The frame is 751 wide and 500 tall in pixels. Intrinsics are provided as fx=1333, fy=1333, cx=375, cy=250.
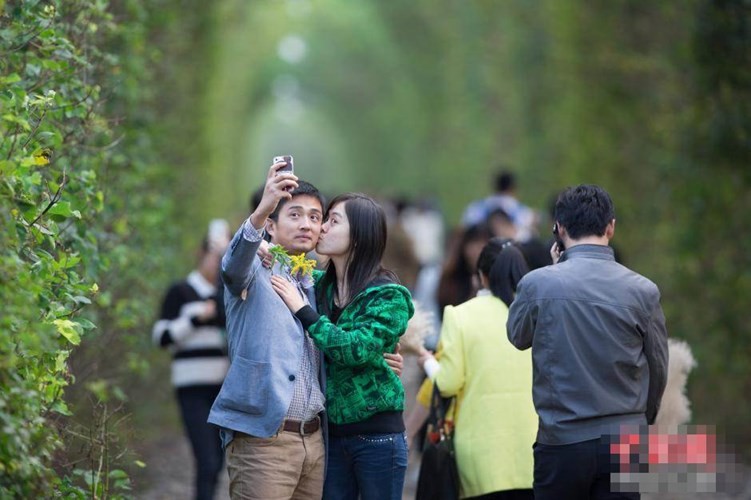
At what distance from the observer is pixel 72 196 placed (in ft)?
22.9

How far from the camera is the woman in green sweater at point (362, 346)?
18.5ft

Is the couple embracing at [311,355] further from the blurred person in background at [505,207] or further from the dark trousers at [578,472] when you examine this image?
the blurred person in background at [505,207]

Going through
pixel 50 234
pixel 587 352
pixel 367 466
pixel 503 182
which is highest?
pixel 503 182

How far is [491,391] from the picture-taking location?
6.55m

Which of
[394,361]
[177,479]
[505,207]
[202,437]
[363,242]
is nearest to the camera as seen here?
[363,242]

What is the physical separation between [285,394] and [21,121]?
1529 millimetres

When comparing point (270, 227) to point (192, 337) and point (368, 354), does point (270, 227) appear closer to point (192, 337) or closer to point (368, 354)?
point (368, 354)

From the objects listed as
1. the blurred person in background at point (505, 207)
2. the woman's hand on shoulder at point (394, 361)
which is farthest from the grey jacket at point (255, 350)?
the blurred person in background at point (505, 207)

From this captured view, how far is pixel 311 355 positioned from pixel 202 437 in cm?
342

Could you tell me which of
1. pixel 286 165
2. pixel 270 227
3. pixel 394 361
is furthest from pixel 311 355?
pixel 286 165

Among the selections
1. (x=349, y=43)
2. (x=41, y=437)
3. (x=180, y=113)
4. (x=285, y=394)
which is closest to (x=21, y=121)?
(x=41, y=437)

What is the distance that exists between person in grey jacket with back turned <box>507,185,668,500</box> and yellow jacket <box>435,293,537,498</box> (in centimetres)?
87

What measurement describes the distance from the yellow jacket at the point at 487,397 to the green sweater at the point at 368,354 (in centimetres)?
80

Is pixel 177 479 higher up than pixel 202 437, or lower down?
lower down
